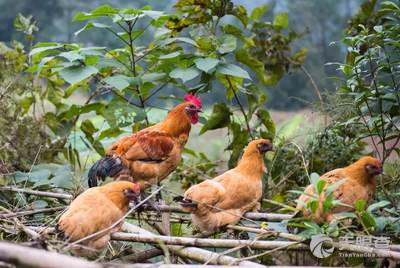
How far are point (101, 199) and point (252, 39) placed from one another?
2.17m

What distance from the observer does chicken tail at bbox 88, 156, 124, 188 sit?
3012 millimetres

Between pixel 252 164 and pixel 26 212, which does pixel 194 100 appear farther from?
pixel 26 212

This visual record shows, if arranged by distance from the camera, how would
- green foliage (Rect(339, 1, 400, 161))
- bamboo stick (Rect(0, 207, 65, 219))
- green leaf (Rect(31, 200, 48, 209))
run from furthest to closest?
green leaf (Rect(31, 200, 48, 209)), green foliage (Rect(339, 1, 400, 161)), bamboo stick (Rect(0, 207, 65, 219))

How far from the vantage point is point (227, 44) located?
3.65 metres

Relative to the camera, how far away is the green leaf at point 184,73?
331cm

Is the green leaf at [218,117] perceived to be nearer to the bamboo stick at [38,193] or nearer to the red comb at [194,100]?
the red comb at [194,100]

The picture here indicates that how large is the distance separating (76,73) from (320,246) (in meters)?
1.67

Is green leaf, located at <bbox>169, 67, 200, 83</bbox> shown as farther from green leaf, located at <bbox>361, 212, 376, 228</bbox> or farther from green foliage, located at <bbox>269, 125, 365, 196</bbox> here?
green leaf, located at <bbox>361, 212, 376, 228</bbox>

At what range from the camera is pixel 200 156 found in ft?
14.5

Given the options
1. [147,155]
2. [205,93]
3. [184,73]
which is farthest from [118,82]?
[205,93]

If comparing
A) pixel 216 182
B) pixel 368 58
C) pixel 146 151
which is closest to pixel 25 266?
pixel 216 182

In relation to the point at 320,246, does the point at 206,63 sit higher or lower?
higher

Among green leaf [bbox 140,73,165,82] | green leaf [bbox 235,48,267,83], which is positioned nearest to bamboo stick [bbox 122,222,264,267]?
green leaf [bbox 140,73,165,82]

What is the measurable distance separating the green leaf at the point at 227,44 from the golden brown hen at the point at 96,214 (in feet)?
4.53
